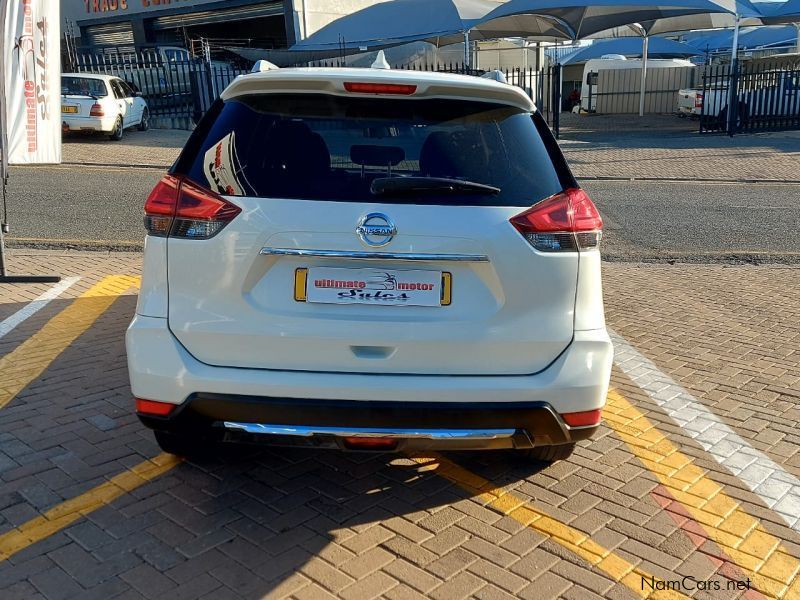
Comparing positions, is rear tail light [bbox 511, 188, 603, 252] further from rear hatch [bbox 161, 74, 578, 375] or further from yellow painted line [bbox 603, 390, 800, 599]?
yellow painted line [bbox 603, 390, 800, 599]

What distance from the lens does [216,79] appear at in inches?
876

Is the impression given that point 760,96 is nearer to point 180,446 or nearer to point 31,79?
point 31,79

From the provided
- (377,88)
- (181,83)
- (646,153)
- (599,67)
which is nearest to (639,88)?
(599,67)

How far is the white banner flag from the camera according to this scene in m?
6.65

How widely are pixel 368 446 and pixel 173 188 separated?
125 centimetres

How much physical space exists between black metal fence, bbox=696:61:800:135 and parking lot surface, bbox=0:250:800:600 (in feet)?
62.1

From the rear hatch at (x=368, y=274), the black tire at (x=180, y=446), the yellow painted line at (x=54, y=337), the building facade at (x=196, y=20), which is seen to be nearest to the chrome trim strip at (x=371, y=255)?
the rear hatch at (x=368, y=274)

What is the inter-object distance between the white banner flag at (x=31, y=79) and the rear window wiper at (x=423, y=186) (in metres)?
4.95

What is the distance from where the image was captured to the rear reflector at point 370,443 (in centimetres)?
291

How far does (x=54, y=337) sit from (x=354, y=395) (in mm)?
3430

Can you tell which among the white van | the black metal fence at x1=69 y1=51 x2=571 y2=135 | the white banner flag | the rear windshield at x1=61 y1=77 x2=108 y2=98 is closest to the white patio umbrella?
the black metal fence at x1=69 y1=51 x2=571 y2=135

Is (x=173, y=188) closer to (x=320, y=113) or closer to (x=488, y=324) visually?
(x=320, y=113)

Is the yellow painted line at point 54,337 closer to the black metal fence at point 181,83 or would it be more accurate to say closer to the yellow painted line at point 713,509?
the yellow painted line at point 713,509

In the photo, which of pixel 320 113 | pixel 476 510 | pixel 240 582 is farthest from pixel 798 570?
pixel 320 113
